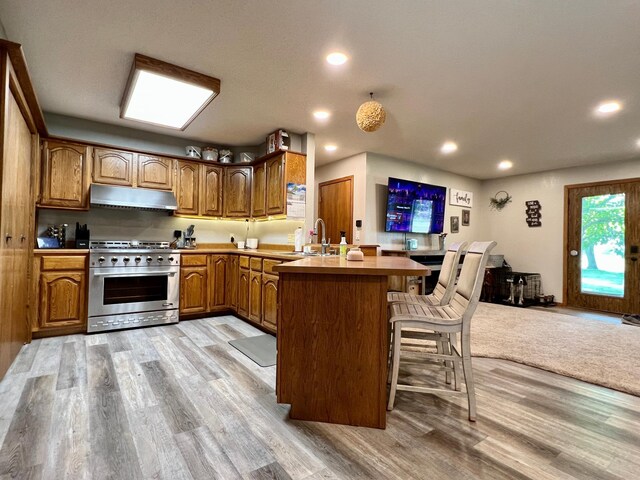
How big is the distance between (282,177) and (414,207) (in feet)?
8.49

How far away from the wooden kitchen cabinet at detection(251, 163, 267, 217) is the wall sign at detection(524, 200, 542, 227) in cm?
523

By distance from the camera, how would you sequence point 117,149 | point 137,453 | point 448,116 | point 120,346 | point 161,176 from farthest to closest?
point 161,176 → point 117,149 → point 448,116 → point 120,346 → point 137,453

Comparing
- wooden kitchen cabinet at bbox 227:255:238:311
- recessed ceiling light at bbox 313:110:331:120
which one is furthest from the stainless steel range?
recessed ceiling light at bbox 313:110:331:120

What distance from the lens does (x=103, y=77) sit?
284 centimetres

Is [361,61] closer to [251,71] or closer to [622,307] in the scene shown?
[251,71]

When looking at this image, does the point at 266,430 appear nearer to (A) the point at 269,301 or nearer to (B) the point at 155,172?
(A) the point at 269,301

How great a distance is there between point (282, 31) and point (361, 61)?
67 centimetres

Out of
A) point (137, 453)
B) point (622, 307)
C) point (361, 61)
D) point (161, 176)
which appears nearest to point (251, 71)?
point (361, 61)

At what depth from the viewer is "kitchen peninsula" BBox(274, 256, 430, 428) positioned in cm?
171

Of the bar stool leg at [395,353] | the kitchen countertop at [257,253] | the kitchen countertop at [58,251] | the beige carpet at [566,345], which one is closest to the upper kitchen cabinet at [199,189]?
the kitchen countertop at [257,253]

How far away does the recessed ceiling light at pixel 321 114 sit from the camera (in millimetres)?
3512

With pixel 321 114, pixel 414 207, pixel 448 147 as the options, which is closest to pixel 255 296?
pixel 321 114

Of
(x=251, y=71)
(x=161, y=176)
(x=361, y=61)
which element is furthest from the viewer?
(x=161, y=176)

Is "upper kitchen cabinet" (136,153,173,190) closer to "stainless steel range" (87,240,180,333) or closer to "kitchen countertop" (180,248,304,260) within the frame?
"stainless steel range" (87,240,180,333)
